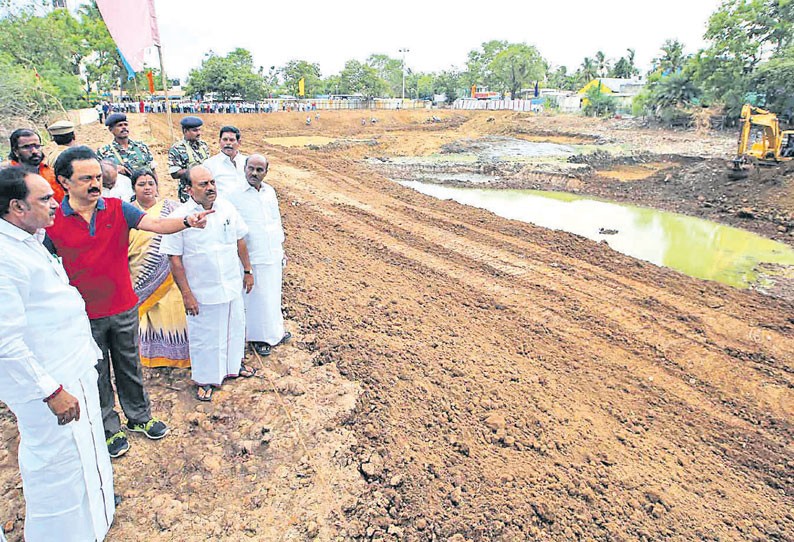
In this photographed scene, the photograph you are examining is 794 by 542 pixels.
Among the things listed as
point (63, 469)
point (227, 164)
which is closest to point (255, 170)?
point (227, 164)

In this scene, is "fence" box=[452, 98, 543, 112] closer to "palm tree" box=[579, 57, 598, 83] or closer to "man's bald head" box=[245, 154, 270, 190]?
"palm tree" box=[579, 57, 598, 83]

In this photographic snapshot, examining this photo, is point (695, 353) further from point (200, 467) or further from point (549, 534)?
point (200, 467)

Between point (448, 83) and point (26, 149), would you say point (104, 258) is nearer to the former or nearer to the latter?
point (26, 149)

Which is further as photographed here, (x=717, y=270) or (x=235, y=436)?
(x=717, y=270)

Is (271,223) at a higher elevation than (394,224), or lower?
higher

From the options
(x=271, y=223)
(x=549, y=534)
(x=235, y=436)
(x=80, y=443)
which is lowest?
(x=549, y=534)

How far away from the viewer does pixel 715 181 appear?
13906 mm

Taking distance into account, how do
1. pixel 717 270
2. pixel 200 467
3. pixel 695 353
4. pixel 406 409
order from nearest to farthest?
pixel 200 467 < pixel 406 409 < pixel 695 353 < pixel 717 270

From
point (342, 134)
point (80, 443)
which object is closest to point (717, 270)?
point (80, 443)

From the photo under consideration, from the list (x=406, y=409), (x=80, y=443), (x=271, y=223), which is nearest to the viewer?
(x=80, y=443)

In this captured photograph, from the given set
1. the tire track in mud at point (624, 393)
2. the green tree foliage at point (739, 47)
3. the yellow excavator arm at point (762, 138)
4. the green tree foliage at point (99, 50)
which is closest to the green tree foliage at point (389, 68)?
the green tree foliage at point (99, 50)

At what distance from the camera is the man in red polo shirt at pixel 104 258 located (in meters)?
2.50

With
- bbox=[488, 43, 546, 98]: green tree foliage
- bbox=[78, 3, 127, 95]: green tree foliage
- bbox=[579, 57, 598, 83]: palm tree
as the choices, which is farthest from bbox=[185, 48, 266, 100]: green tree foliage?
bbox=[579, 57, 598, 83]: palm tree

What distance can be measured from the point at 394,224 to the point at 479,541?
7095mm
